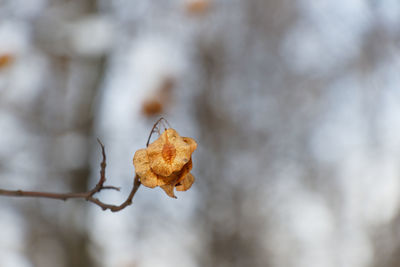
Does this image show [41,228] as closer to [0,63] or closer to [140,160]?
[0,63]

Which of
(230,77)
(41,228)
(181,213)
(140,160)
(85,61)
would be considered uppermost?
(230,77)

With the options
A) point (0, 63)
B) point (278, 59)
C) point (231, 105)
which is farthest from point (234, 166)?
point (0, 63)

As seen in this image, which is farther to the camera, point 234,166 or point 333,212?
point 333,212

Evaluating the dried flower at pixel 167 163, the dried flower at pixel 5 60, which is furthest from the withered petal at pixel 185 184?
the dried flower at pixel 5 60

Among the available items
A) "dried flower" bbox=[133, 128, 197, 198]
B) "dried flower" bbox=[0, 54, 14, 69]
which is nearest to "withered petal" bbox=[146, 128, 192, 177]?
"dried flower" bbox=[133, 128, 197, 198]

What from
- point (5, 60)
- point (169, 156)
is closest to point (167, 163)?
point (169, 156)

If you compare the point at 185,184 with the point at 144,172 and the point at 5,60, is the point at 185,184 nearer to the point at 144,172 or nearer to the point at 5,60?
the point at 144,172

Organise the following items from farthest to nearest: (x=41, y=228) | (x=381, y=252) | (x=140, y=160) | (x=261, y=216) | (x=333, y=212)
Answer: (x=333, y=212), (x=261, y=216), (x=41, y=228), (x=381, y=252), (x=140, y=160)

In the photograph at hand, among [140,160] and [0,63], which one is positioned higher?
[0,63]
